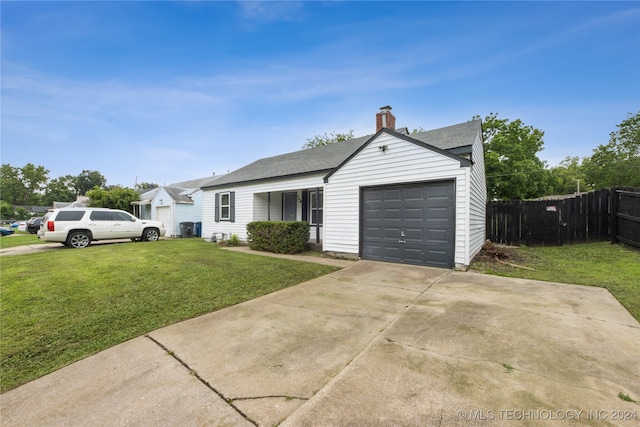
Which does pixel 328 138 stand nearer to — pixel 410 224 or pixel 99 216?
pixel 99 216

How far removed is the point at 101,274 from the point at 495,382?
7526 millimetres

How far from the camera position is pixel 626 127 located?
25.7 m

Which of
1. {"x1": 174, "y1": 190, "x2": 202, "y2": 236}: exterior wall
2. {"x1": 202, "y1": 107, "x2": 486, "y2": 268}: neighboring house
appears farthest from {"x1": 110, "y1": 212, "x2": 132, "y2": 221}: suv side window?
{"x1": 202, "y1": 107, "x2": 486, "y2": 268}: neighboring house

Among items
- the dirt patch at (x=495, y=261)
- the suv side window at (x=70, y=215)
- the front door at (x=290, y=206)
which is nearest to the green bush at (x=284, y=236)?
the front door at (x=290, y=206)

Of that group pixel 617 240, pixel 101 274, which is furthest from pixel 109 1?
pixel 617 240

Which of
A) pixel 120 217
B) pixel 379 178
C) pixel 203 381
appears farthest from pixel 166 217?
pixel 203 381

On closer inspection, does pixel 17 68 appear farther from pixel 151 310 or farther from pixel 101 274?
pixel 151 310

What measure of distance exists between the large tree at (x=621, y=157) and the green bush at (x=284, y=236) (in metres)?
34.0

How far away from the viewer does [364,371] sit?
A: 2.23m

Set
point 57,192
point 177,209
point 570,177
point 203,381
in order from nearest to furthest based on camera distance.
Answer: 1. point 203,381
2. point 177,209
3. point 570,177
4. point 57,192

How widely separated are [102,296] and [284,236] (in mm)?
5614

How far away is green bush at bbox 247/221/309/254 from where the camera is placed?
30.9 feet

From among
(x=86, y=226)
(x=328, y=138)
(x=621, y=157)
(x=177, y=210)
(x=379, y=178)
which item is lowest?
(x=86, y=226)

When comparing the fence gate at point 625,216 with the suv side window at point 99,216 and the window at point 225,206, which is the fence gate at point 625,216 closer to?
the window at point 225,206
